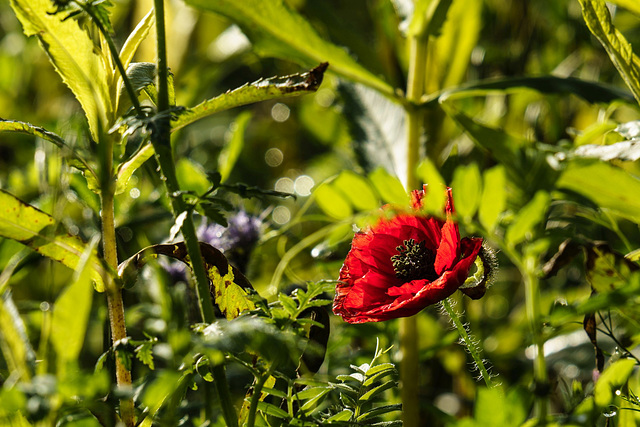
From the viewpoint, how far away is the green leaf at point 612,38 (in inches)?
17.7

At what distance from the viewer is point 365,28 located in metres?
1.52

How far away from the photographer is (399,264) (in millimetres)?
456

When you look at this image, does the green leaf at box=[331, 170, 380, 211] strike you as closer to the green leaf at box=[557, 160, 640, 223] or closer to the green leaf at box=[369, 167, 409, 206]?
the green leaf at box=[369, 167, 409, 206]

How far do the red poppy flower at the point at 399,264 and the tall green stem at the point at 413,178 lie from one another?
0.12 metres

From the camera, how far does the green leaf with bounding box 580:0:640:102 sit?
449mm

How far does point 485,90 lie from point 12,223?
0.43 meters

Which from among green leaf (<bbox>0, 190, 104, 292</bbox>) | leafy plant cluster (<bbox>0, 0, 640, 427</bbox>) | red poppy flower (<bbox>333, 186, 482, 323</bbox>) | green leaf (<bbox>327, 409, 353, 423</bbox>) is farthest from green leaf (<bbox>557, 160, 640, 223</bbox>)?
green leaf (<bbox>0, 190, 104, 292</bbox>)

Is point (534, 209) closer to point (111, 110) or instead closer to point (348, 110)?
point (111, 110)

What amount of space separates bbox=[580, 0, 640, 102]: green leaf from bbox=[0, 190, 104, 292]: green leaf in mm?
360

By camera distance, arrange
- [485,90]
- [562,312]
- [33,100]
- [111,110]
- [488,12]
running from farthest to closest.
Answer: [33,100] → [488,12] → [485,90] → [111,110] → [562,312]

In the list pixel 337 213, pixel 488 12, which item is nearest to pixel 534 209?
pixel 337 213

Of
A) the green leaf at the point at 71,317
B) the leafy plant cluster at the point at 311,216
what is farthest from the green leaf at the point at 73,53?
the green leaf at the point at 71,317

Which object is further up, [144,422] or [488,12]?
[488,12]

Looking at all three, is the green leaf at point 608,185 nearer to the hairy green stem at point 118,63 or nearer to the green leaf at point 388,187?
A: the green leaf at point 388,187
